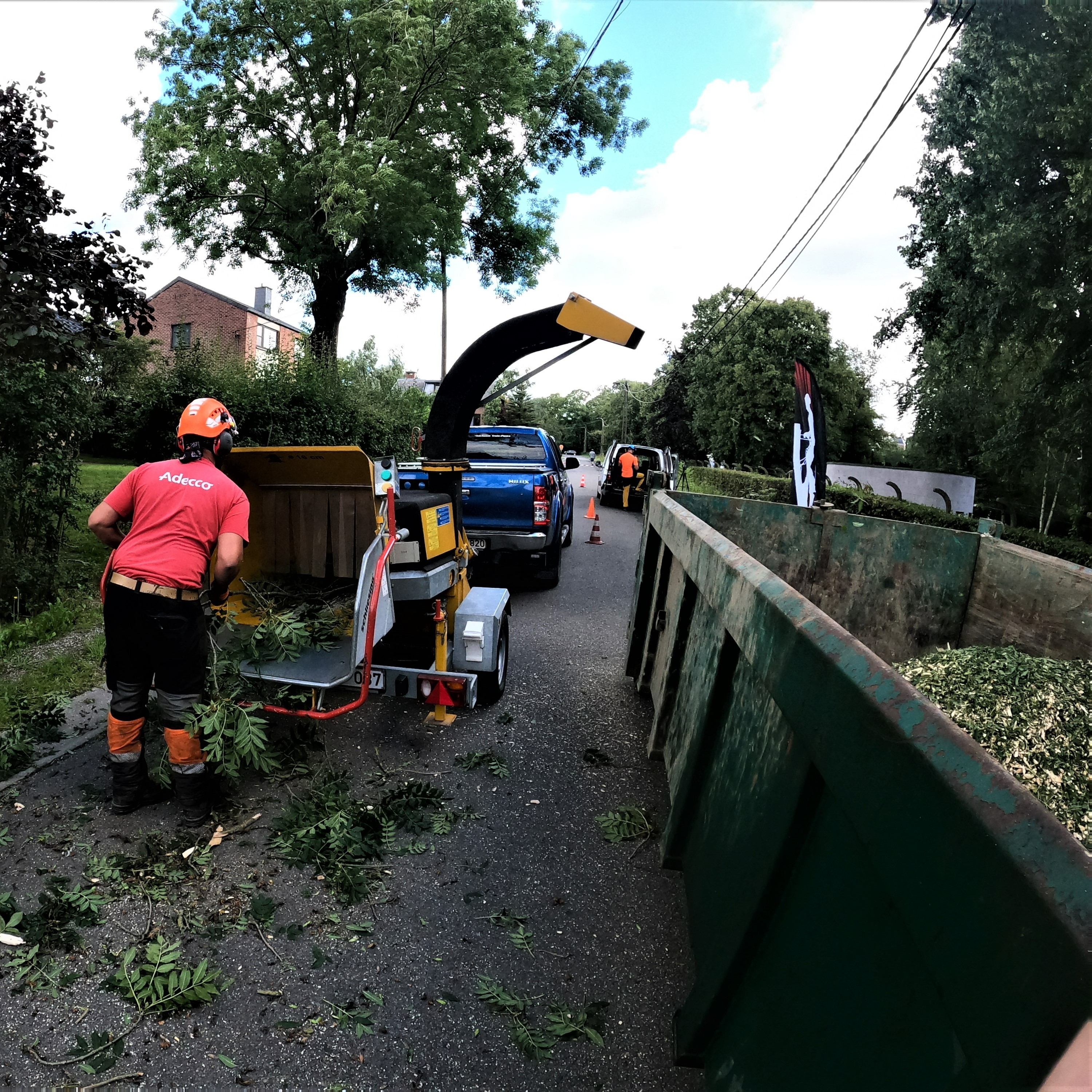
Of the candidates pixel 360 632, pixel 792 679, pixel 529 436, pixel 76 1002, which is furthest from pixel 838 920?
pixel 529 436

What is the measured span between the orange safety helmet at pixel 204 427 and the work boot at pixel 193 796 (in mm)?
1599

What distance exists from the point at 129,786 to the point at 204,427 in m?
1.88

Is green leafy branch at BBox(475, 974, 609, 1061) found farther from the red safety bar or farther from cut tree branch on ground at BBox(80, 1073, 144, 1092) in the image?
the red safety bar

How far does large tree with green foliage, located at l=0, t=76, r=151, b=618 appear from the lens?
18.4 feet

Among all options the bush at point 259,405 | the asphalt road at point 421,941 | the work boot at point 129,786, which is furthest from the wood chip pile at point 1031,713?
the bush at point 259,405

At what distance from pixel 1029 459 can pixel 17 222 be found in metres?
19.7

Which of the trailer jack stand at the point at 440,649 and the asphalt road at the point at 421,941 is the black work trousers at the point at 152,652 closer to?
the asphalt road at the point at 421,941

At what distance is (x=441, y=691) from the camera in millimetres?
4516

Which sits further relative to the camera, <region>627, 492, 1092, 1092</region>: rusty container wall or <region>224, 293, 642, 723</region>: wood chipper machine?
<region>224, 293, 642, 723</region>: wood chipper machine

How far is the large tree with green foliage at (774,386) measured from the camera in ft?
111

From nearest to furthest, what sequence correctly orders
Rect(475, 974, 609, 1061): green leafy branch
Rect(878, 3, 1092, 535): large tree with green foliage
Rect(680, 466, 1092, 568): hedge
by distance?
Rect(475, 974, 609, 1061): green leafy branch < Rect(680, 466, 1092, 568): hedge < Rect(878, 3, 1092, 535): large tree with green foliage

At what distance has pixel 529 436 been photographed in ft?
33.8

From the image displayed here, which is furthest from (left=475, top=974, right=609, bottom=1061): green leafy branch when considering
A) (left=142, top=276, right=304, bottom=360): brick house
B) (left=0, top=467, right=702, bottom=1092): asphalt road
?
(left=142, top=276, right=304, bottom=360): brick house

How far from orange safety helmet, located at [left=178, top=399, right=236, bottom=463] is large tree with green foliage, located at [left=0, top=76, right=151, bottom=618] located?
9.18 ft
